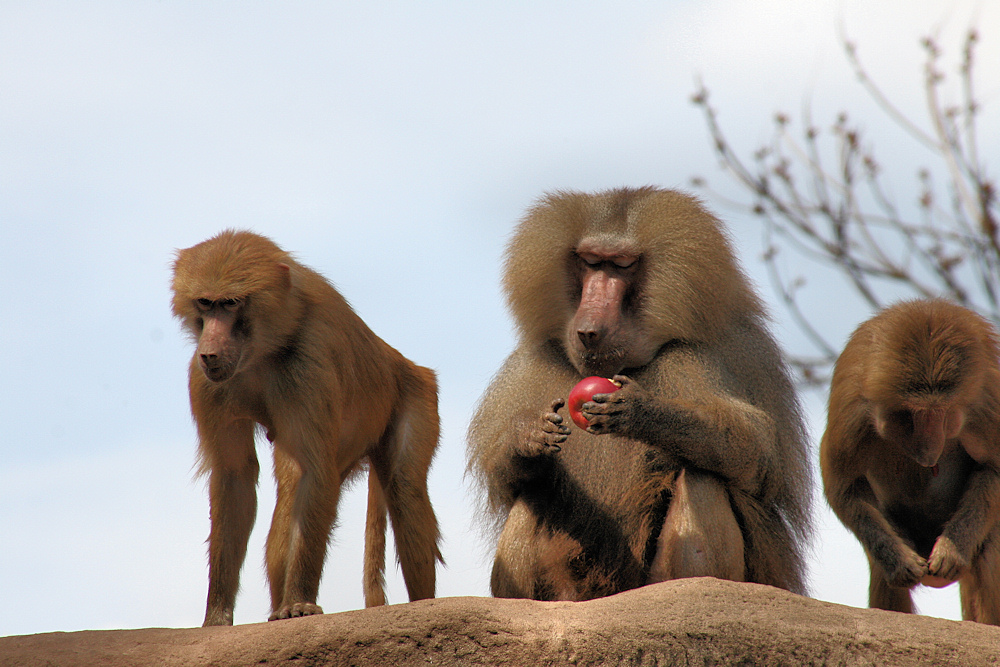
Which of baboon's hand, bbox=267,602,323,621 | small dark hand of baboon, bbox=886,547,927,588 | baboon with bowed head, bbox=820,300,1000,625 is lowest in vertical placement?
small dark hand of baboon, bbox=886,547,927,588

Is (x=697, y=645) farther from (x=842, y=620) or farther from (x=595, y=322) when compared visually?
(x=595, y=322)

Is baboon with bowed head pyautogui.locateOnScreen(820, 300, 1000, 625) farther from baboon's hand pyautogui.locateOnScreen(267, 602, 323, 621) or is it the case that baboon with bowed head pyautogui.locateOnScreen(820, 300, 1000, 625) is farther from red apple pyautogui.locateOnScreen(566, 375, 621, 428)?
baboon's hand pyautogui.locateOnScreen(267, 602, 323, 621)

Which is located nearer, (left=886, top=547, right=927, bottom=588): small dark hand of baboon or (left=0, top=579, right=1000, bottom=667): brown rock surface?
(left=0, top=579, right=1000, bottom=667): brown rock surface

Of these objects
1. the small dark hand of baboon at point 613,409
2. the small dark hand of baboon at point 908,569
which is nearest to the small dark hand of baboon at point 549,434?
the small dark hand of baboon at point 613,409

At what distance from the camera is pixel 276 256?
428cm

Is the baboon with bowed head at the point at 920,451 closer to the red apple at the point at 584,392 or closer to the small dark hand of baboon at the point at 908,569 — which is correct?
the small dark hand of baboon at the point at 908,569

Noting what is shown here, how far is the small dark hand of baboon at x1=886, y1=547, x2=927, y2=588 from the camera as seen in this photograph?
12.8 feet

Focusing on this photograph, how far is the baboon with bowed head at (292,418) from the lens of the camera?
398 centimetres

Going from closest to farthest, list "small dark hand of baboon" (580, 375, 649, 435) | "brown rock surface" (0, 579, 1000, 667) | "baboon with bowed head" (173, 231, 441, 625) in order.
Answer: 1. "brown rock surface" (0, 579, 1000, 667)
2. "small dark hand of baboon" (580, 375, 649, 435)
3. "baboon with bowed head" (173, 231, 441, 625)

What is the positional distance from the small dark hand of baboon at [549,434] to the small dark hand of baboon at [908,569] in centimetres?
130

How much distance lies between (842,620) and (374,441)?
210cm

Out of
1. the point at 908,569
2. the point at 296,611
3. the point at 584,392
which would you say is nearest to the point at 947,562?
the point at 908,569

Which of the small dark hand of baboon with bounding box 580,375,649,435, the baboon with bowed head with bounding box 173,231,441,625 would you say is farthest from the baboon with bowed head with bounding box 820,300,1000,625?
the baboon with bowed head with bounding box 173,231,441,625

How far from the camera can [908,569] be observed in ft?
12.8
